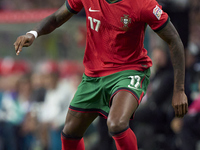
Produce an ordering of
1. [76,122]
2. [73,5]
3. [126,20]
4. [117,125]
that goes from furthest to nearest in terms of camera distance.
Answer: [73,5] < [76,122] < [126,20] < [117,125]

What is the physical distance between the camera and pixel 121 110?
163 inches

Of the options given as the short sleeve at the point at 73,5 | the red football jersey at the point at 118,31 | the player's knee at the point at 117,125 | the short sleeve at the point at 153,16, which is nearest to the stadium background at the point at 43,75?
the short sleeve at the point at 73,5

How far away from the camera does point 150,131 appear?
779 cm

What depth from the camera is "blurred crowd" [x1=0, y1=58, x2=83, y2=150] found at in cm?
871

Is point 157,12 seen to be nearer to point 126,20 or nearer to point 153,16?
point 153,16

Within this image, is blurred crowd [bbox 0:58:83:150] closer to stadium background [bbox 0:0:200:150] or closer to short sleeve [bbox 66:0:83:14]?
stadium background [bbox 0:0:200:150]

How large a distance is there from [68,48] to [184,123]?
4.95 meters

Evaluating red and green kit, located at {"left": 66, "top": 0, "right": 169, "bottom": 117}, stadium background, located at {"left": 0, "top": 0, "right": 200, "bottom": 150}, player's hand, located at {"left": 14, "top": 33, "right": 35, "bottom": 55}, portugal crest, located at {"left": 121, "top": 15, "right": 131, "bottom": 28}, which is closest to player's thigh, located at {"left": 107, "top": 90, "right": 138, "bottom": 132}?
red and green kit, located at {"left": 66, "top": 0, "right": 169, "bottom": 117}

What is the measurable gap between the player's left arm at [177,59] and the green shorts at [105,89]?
1.20 ft

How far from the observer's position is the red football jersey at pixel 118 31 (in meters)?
4.28

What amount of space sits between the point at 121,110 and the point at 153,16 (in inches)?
38.7

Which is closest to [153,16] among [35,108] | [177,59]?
[177,59]

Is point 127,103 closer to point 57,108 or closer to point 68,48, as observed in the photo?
point 57,108

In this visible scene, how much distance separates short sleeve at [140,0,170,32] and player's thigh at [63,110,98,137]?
46.8 inches
